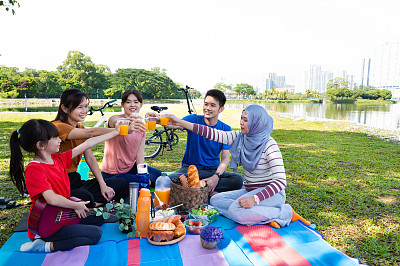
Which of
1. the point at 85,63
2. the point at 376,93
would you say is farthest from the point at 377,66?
the point at 85,63

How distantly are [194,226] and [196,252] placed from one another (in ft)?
1.16

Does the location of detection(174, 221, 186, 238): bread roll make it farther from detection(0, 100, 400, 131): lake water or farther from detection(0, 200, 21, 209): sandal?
detection(0, 100, 400, 131): lake water

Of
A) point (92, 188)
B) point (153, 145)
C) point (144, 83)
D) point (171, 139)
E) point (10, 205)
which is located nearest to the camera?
point (92, 188)

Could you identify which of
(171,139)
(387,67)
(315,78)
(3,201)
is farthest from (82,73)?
(315,78)

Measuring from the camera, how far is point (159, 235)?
2.26 meters

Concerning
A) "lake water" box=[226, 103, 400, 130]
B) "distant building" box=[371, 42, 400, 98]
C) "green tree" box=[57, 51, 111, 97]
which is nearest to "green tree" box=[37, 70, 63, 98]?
"green tree" box=[57, 51, 111, 97]

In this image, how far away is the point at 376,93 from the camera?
87750mm

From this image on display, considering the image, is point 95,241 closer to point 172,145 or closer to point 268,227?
point 268,227

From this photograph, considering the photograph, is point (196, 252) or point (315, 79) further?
point (315, 79)

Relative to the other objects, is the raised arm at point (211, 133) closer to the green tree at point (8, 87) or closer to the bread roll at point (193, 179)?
the bread roll at point (193, 179)

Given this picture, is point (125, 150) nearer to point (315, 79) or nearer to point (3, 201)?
point (3, 201)

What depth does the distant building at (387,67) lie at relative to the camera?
114 m

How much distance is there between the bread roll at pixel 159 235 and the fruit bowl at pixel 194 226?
0.27m

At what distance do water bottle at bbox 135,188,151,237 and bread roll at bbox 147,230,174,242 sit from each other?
0.14 m
